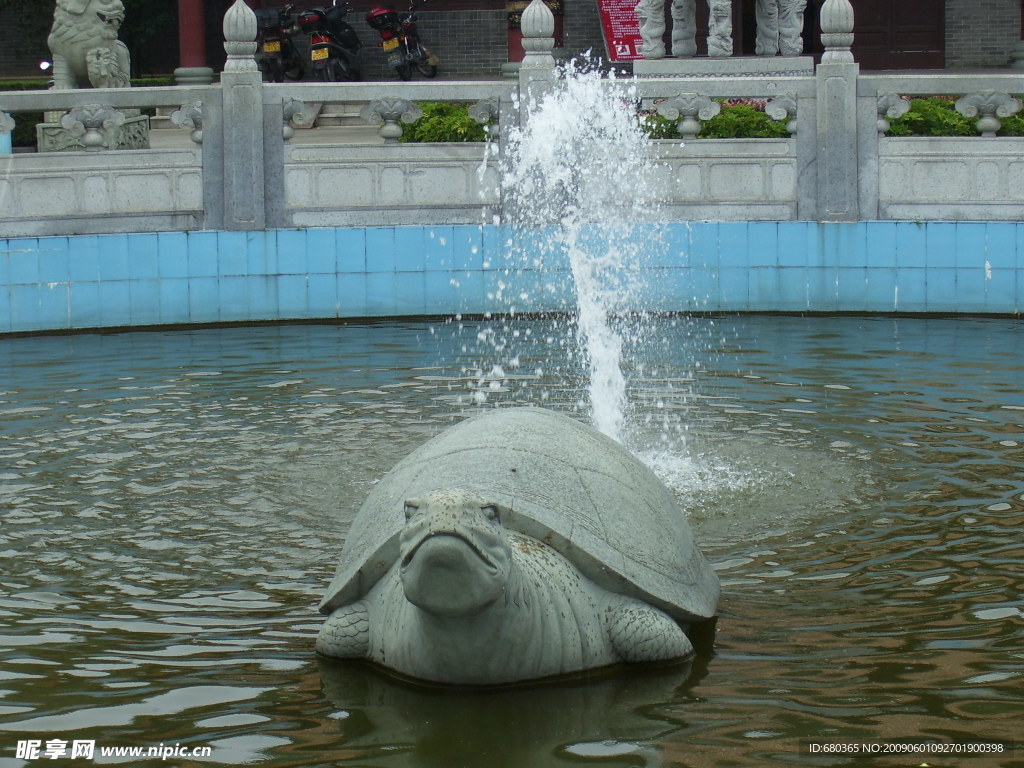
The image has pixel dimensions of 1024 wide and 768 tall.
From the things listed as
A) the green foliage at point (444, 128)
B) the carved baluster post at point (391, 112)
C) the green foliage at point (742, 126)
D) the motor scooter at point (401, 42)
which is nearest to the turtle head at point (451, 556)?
the carved baluster post at point (391, 112)

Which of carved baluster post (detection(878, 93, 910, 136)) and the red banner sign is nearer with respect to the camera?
carved baluster post (detection(878, 93, 910, 136))

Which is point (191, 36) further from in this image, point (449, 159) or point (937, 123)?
point (937, 123)

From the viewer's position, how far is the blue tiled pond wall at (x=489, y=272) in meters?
12.3

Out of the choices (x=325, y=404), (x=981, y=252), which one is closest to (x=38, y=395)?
(x=325, y=404)

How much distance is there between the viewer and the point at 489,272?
498 inches

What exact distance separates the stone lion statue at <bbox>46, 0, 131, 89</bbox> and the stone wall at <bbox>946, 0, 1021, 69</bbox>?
1308cm

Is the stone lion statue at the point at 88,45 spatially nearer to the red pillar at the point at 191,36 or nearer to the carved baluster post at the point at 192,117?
the carved baluster post at the point at 192,117

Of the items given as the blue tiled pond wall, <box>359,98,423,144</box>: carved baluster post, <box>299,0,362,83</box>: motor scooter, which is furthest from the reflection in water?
<box>299,0,362,83</box>: motor scooter

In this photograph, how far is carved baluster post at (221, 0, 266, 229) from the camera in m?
12.3

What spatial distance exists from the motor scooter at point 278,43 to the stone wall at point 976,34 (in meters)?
10.1

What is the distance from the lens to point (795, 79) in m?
12.5

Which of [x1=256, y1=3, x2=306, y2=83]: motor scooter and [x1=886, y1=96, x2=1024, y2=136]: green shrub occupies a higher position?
[x1=256, y1=3, x2=306, y2=83]: motor scooter
